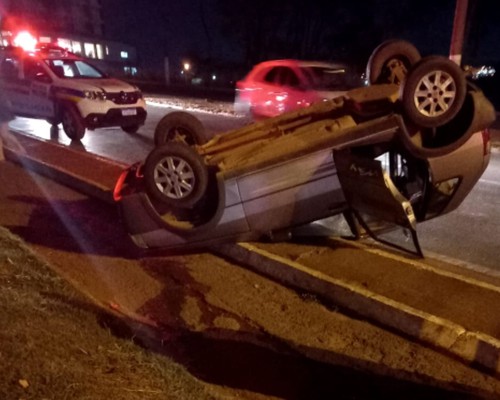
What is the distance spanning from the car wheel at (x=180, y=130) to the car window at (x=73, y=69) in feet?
25.5

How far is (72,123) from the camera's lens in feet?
40.0

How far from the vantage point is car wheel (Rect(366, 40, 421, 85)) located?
525cm

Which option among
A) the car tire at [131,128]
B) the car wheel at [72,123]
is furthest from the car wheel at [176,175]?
the car tire at [131,128]

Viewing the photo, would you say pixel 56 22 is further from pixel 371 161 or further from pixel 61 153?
pixel 371 161

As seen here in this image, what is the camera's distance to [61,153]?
9.94 meters

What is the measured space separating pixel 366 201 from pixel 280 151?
0.88 m

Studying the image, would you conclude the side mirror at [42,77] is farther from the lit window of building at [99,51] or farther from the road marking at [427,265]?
the lit window of building at [99,51]

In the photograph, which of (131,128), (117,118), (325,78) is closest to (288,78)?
(325,78)

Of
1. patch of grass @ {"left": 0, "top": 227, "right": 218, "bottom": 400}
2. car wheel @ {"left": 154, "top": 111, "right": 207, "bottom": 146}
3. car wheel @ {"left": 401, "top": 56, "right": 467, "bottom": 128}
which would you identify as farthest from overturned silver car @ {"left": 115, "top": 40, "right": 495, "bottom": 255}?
patch of grass @ {"left": 0, "top": 227, "right": 218, "bottom": 400}

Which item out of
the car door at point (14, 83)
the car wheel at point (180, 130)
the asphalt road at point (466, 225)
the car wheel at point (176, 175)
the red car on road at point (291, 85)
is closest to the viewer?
the car wheel at point (176, 175)

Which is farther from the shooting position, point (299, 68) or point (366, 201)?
point (299, 68)

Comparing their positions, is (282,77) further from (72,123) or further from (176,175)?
(176,175)

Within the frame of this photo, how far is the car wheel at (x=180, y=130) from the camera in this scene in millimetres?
5723

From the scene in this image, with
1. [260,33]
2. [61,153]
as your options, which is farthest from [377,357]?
[260,33]
